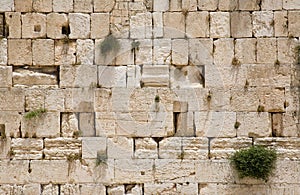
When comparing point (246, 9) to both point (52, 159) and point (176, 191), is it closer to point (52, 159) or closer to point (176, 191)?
point (176, 191)

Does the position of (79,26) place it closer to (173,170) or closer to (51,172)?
(51,172)

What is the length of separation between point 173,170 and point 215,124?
3.57ft

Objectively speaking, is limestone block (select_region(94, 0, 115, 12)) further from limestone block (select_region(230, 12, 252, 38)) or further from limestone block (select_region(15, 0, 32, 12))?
limestone block (select_region(230, 12, 252, 38))

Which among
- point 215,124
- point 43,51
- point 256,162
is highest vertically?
point 43,51

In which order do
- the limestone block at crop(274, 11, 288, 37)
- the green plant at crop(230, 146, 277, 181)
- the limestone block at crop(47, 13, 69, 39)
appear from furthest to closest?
the limestone block at crop(47, 13, 69, 39) → the limestone block at crop(274, 11, 288, 37) → the green plant at crop(230, 146, 277, 181)

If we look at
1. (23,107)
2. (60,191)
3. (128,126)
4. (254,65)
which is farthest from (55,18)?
(254,65)

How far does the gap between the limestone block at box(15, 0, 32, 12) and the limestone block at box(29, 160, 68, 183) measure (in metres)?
2.73

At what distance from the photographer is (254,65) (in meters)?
8.01

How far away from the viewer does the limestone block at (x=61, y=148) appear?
799 centimetres

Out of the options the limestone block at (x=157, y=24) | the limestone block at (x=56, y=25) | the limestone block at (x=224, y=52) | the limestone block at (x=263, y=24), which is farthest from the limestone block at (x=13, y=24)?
the limestone block at (x=263, y=24)

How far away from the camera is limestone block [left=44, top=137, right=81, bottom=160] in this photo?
799 centimetres

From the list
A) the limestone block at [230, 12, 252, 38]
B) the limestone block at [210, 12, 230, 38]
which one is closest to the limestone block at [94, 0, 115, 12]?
the limestone block at [210, 12, 230, 38]

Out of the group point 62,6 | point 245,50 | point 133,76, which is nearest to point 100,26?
point 62,6

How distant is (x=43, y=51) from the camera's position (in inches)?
319
